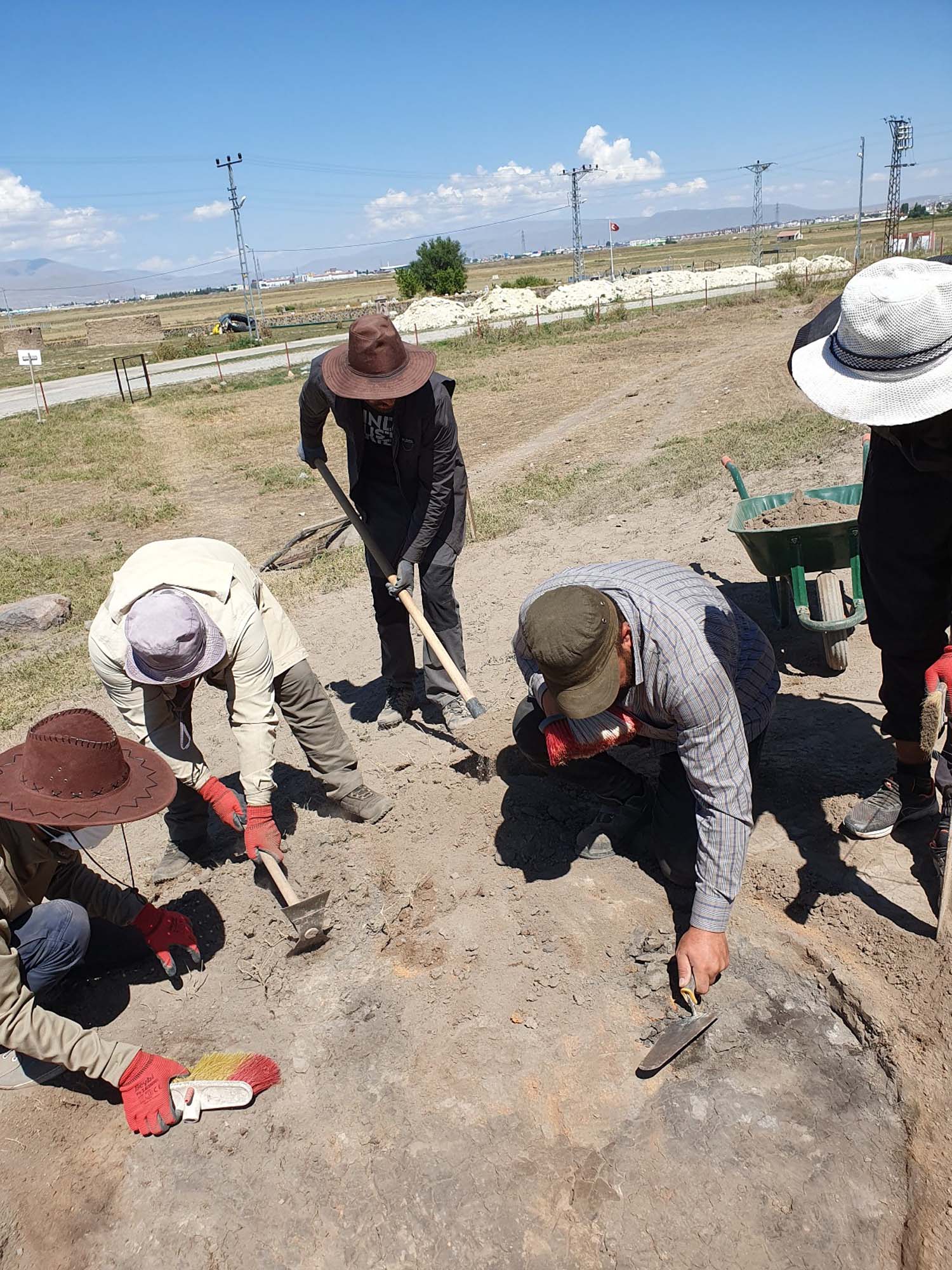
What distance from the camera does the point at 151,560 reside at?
325cm

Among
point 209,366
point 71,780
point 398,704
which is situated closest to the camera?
point 71,780

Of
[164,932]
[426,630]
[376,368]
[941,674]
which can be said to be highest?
[376,368]

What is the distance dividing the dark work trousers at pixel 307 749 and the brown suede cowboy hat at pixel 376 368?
49.3 inches

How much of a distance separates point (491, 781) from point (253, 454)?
434 inches

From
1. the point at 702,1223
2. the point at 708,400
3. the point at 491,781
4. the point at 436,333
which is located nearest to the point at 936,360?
the point at 702,1223

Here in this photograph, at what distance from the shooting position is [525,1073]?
2684 mm

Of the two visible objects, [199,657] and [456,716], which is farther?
[456,716]

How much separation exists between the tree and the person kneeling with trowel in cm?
4255

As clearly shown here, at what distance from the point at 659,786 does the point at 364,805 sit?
4.44 feet

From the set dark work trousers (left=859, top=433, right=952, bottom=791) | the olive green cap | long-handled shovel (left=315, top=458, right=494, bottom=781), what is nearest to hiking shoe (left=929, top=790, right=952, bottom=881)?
dark work trousers (left=859, top=433, right=952, bottom=791)

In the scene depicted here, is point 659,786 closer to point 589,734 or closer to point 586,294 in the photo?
point 589,734

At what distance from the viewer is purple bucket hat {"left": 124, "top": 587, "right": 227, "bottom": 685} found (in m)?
2.78

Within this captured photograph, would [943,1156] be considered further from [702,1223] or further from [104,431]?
[104,431]

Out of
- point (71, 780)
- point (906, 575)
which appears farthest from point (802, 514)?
point (71, 780)
